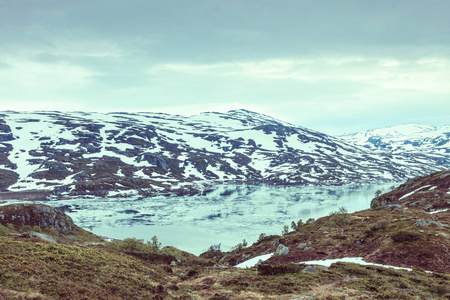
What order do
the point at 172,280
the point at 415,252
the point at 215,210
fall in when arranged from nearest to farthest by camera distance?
the point at 172,280 → the point at 415,252 → the point at 215,210

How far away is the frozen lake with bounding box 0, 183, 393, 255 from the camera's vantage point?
107 meters

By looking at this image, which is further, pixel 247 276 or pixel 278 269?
pixel 278 269

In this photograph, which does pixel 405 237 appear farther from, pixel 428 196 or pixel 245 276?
pixel 428 196

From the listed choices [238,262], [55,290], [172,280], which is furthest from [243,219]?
[55,290]

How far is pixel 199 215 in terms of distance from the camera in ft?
466

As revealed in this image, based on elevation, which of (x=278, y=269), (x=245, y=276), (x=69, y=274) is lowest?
(x=245, y=276)

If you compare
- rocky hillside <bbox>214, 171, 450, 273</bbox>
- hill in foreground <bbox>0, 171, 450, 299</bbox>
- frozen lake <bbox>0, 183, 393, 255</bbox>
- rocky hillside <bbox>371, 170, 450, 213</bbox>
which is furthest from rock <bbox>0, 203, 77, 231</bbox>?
rocky hillside <bbox>371, 170, 450, 213</bbox>

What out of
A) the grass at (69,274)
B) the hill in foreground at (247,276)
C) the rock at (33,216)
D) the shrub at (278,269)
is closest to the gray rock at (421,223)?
the hill in foreground at (247,276)

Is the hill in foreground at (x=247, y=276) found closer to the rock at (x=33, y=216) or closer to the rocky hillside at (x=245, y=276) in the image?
the rocky hillside at (x=245, y=276)

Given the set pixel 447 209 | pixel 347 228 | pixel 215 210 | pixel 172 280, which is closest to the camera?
pixel 172 280

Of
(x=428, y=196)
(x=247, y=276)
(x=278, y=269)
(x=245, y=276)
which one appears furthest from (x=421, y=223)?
(x=428, y=196)

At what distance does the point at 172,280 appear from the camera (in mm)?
29672

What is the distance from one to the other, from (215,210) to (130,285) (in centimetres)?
13072

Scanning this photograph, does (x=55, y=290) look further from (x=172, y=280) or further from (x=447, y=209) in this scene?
(x=447, y=209)
